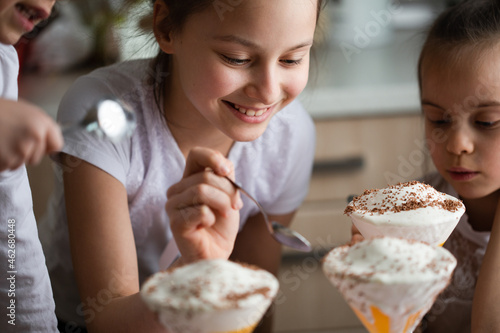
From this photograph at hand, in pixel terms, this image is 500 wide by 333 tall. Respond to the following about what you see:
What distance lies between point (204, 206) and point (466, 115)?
531 millimetres

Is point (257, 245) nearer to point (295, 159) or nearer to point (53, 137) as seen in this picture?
point (295, 159)

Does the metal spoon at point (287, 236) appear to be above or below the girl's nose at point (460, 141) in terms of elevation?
below

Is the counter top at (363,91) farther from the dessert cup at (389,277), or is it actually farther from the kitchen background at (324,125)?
the dessert cup at (389,277)

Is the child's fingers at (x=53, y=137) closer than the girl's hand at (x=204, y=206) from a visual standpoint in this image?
Yes

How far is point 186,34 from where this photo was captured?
938 millimetres

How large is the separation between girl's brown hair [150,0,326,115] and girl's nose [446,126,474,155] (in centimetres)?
32

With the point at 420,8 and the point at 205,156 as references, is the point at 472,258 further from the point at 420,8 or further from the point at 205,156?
the point at 420,8

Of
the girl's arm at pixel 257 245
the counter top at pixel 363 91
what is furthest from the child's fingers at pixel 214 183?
the counter top at pixel 363 91

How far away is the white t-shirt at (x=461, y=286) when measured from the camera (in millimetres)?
1142

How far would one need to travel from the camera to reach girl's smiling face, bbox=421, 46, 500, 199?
103cm

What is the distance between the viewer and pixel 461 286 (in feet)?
3.79

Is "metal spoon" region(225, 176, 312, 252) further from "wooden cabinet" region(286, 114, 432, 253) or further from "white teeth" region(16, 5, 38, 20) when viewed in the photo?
"wooden cabinet" region(286, 114, 432, 253)

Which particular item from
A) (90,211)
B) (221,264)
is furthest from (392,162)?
(221,264)

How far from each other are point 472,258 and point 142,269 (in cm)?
65
